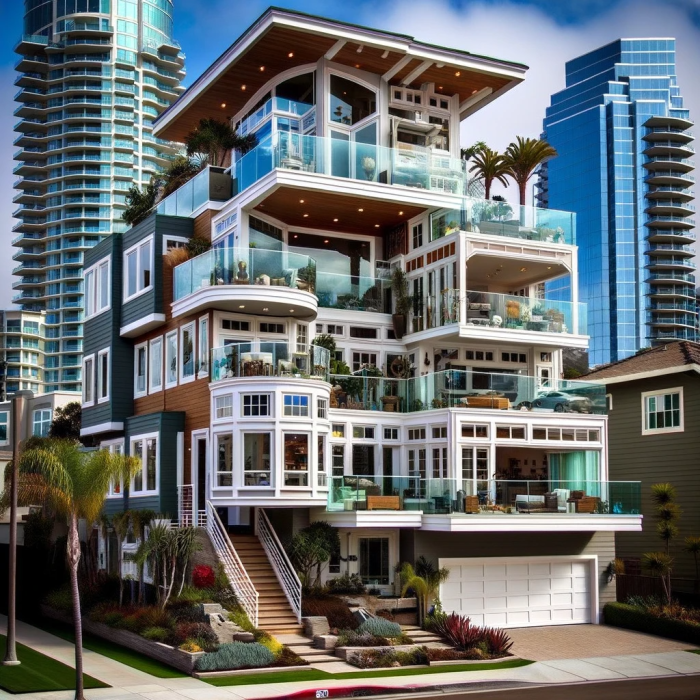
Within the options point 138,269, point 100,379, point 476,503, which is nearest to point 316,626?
point 476,503

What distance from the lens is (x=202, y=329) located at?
31.3 m

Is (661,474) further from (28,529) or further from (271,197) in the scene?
(28,529)

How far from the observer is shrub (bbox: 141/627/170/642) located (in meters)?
25.3

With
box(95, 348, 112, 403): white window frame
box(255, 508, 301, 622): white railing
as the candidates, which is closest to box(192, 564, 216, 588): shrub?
box(255, 508, 301, 622): white railing

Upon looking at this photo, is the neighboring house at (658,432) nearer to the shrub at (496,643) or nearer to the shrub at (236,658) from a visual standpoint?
the shrub at (496,643)

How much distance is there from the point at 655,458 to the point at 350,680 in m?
16.4

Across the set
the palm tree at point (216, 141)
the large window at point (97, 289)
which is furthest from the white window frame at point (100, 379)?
the palm tree at point (216, 141)

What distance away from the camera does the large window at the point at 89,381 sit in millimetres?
37500

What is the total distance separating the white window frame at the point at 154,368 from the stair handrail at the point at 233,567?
20.1 ft

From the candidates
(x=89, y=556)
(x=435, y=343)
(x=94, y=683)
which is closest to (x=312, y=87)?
(x=435, y=343)

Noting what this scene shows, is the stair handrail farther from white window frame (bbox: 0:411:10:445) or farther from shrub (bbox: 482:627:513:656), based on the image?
white window frame (bbox: 0:411:10:445)

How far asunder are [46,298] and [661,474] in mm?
94686

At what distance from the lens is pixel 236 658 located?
78.4 feet

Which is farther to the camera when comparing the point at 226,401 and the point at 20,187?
the point at 20,187
